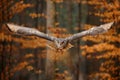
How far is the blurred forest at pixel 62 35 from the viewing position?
292cm

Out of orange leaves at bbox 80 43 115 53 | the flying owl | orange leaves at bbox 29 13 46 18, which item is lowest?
orange leaves at bbox 80 43 115 53

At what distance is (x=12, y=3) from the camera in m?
2.99

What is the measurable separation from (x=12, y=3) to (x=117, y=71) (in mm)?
1074

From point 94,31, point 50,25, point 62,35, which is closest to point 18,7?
point 50,25

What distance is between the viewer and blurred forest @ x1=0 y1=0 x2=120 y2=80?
2918 mm

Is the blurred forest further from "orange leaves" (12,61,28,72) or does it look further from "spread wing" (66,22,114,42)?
"spread wing" (66,22,114,42)

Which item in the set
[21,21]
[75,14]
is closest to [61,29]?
[75,14]

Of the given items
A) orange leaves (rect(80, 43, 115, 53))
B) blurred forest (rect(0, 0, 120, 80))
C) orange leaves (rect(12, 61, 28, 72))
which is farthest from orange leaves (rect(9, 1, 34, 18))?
orange leaves (rect(80, 43, 115, 53))

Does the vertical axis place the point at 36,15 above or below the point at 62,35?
above

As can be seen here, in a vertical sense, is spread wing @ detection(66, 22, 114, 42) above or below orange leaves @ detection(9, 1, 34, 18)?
below

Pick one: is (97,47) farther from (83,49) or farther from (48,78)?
(48,78)

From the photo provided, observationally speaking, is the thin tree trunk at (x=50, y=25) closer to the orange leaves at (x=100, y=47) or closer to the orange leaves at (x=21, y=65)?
the orange leaves at (x=21, y=65)

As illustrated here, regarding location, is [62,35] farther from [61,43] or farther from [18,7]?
[18,7]

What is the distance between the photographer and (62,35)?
9.55 feet
